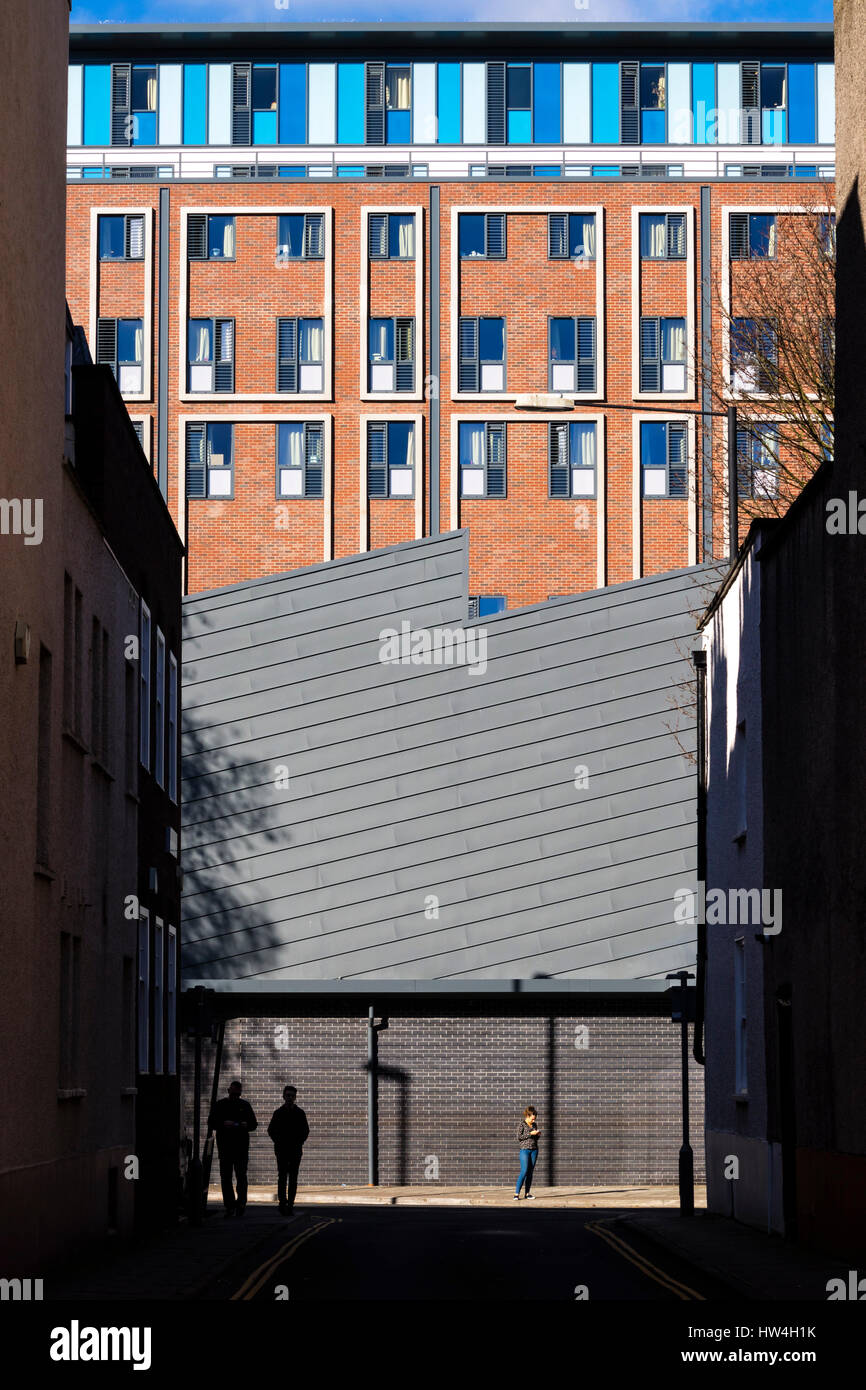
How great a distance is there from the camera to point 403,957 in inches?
1532

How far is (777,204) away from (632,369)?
6574mm

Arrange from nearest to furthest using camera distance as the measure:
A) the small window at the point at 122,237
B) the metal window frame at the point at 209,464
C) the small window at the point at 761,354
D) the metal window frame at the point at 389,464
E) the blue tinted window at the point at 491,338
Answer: the small window at the point at 761,354
the metal window frame at the point at 389,464
the metal window frame at the point at 209,464
the blue tinted window at the point at 491,338
the small window at the point at 122,237

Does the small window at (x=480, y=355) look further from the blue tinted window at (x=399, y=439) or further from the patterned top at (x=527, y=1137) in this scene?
the patterned top at (x=527, y=1137)

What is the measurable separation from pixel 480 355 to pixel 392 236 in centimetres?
426

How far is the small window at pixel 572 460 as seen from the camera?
57531 millimetres

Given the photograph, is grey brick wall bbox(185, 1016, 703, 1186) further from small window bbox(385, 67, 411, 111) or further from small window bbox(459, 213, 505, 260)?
small window bbox(385, 67, 411, 111)

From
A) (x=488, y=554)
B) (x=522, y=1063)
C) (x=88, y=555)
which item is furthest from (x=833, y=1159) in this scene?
(x=488, y=554)

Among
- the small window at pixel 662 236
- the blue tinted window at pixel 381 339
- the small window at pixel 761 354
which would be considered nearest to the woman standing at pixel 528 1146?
the small window at pixel 761 354

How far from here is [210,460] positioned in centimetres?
5806

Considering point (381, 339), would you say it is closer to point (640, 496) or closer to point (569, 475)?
point (569, 475)

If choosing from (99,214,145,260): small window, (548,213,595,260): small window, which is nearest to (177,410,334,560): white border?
(99,214,145,260): small window

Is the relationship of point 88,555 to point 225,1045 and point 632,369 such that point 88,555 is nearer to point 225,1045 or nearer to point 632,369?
point 225,1045

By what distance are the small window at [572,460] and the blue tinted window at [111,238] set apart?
13.6 meters

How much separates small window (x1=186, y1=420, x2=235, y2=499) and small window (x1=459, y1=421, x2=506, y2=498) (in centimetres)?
662
